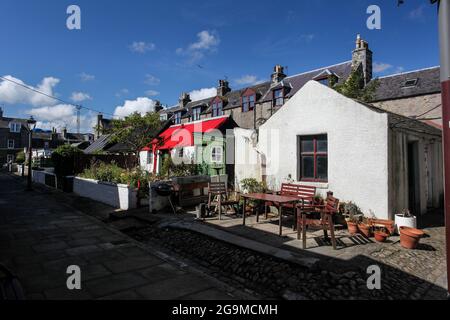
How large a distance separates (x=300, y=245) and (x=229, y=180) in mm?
8435

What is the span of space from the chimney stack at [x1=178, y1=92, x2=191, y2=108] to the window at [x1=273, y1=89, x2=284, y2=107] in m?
16.4

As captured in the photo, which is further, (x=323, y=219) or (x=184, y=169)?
(x=184, y=169)

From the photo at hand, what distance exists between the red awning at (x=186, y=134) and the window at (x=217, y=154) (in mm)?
1551

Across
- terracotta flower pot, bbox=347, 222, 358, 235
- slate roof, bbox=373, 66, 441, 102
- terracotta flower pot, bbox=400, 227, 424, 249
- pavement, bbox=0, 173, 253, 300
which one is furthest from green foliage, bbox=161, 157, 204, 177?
slate roof, bbox=373, 66, 441, 102

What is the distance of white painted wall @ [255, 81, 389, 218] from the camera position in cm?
788

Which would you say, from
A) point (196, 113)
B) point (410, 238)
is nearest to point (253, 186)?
point (410, 238)

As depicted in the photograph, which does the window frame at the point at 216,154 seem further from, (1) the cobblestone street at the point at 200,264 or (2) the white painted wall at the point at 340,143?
(1) the cobblestone street at the point at 200,264

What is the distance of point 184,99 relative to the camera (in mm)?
37688

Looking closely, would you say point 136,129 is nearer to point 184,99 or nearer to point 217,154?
point 217,154

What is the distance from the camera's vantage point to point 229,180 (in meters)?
14.7

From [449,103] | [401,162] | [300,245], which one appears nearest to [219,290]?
[300,245]

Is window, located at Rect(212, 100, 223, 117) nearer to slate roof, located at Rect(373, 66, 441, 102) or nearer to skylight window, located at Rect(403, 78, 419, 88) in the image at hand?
slate roof, located at Rect(373, 66, 441, 102)

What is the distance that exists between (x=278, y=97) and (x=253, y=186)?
1607 centimetres

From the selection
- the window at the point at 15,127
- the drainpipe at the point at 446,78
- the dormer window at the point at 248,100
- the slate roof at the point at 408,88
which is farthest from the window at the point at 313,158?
the window at the point at 15,127
